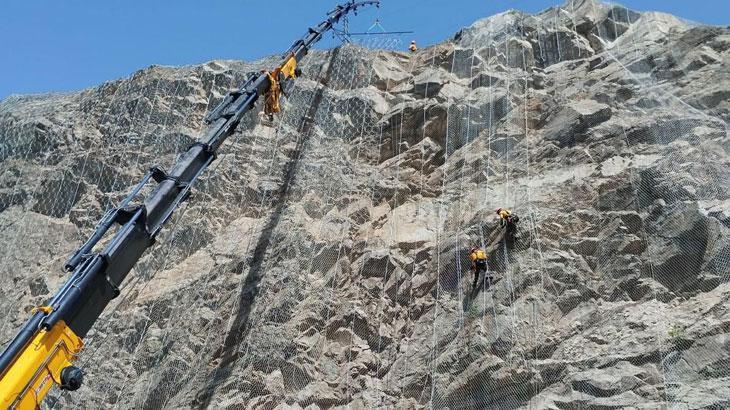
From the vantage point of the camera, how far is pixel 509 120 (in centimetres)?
1552

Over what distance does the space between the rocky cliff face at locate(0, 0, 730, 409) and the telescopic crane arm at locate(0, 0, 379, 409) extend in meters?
3.64

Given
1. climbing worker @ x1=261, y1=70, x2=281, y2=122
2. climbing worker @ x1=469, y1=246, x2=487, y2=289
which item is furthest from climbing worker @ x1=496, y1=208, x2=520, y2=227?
climbing worker @ x1=261, y1=70, x2=281, y2=122

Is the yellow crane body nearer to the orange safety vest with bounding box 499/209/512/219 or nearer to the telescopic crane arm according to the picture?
the telescopic crane arm

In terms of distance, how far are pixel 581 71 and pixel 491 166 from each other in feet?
11.9

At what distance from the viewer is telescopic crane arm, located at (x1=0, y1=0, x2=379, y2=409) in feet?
23.8

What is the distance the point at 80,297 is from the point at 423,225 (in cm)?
777

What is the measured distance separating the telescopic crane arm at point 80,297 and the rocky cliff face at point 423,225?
3.64 meters

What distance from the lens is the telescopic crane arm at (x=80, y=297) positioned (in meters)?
7.25

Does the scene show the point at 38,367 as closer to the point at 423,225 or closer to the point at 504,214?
the point at 504,214

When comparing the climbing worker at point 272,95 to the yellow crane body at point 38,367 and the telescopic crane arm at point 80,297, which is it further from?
the yellow crane body at point 38,367

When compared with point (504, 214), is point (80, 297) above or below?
below

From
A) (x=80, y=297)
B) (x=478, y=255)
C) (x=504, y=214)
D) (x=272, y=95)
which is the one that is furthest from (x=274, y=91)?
(x=80, y=297)

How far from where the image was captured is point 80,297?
8133 millimetres

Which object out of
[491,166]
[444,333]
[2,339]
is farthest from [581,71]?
[2,339]
